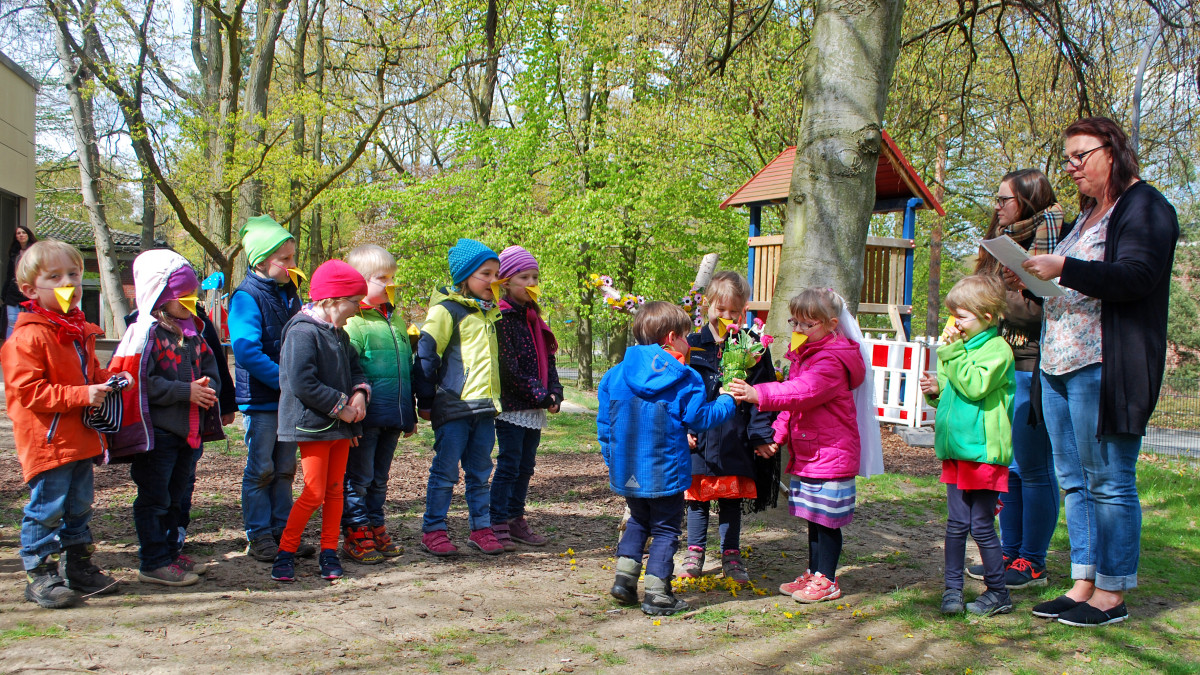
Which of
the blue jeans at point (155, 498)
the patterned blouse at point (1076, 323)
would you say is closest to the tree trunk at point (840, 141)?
the patterned blouse at point (1076, 323)

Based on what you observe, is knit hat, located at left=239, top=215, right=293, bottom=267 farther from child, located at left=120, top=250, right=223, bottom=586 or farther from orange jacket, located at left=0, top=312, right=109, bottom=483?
orange jacket, located at left=0, top=312, right=109, bottom=483

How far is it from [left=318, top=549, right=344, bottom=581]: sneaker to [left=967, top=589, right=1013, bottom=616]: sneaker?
118 inches

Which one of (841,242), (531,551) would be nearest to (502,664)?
(531,551)

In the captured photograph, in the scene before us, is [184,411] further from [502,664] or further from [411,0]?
[411,0]

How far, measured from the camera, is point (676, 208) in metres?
19.9

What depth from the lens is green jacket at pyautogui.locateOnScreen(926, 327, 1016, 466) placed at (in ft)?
11.6

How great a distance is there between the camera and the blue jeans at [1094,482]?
3.33m

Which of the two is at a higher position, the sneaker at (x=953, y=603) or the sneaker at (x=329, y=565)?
the sneaker at (x=953, y=603)

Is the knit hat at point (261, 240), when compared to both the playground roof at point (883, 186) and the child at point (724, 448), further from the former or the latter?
the playground roof at point (883, 186)

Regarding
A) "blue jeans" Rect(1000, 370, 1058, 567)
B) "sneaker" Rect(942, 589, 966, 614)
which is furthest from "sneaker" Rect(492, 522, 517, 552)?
"blue jeans" Rect(1000, 370, 1058, 567)

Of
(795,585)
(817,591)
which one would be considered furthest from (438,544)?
(817,591)

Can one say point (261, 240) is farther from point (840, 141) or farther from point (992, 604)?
point (992, 604)

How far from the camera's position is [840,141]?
→ 493 centimetres

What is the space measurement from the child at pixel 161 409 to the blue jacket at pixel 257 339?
0.23m
